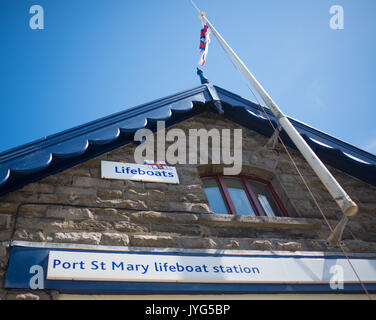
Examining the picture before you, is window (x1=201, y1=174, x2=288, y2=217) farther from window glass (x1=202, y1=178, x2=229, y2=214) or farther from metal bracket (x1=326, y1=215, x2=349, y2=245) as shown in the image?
metal bracket (x1=326, y1=215, x2=349, y2=245)

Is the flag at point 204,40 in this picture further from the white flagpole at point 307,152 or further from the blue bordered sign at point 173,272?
the blue bordered sign at point 173,272

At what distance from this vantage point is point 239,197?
5.58 meters

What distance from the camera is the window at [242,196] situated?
5.30 meters

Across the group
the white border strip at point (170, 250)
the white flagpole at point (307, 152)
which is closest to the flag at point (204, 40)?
the white flagpole at point (307, 152)

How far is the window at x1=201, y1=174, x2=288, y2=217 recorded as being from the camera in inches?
209

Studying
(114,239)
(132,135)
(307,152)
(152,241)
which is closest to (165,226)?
(152,241)

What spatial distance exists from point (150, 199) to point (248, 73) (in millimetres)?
3010

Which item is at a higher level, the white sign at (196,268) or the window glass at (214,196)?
the window glass at (214,196)

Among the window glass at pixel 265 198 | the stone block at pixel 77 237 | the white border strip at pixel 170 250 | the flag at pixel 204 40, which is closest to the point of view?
the white border strip at pixel 170 250

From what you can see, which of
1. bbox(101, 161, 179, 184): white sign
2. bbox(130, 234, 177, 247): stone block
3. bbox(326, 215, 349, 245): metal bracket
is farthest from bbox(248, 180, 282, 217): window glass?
bbox(130, 234, 177, 247): stone block

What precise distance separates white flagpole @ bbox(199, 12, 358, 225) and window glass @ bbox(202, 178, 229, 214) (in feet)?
4.54

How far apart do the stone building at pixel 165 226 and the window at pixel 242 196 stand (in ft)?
Result: 0.06

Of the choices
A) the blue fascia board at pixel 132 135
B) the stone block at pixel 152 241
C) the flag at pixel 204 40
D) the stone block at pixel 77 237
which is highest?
the flag at pixel 204 40

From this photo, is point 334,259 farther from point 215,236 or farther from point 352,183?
point 352,183
